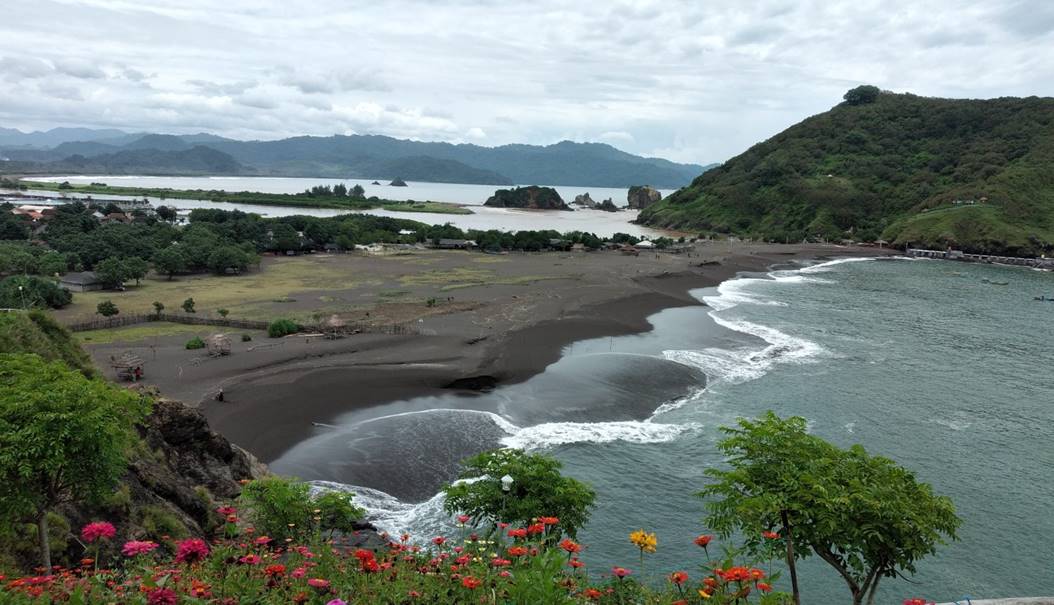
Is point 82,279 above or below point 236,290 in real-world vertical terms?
below

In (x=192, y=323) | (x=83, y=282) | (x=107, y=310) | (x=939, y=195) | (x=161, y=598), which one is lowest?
(x=192, y=323)

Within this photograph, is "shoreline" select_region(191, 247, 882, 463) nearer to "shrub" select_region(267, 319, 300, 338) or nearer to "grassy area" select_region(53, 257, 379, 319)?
"shrub" select_region(267, 319, 300, 338)

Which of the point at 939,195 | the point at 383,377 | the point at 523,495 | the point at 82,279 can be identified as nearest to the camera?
the point at 523,495

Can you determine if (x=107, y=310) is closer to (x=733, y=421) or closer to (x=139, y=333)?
(x=139, y=333)

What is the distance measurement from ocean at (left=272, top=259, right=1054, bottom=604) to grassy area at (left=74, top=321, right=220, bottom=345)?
26.0 m

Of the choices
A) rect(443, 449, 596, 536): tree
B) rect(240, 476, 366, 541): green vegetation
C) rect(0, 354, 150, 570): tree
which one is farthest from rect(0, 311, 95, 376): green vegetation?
rect(443, 449, 596, 536): tree

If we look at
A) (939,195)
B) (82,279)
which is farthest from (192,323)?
(939,195)

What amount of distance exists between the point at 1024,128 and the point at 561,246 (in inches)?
5984

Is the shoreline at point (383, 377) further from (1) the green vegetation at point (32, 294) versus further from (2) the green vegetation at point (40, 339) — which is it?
(1) the green vegetation at point (32, 294)

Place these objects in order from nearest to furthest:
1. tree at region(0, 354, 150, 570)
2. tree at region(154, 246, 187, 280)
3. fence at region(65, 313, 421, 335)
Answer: tree at region(0, 354, 150, 570), fence at region(65, 313, 421, 335), tree at region(154, 246, 187, 280)

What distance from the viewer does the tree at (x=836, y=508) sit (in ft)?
36.6

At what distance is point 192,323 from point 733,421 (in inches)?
1842

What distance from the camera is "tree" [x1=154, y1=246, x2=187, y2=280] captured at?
266ft

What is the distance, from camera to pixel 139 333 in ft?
170
